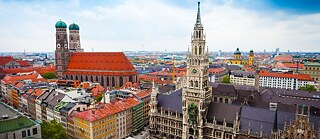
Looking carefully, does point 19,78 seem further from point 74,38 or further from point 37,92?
point 37,92

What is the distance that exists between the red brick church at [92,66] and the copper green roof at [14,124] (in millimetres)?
75663

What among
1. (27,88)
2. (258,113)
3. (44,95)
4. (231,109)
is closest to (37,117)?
(44,95)

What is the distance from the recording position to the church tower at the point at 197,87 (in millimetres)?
60094

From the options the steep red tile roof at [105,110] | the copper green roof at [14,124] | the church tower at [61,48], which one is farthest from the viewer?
the church tower at [61,48]

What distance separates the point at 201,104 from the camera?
59.9m

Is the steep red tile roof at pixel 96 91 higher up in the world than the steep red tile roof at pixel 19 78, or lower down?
lower down

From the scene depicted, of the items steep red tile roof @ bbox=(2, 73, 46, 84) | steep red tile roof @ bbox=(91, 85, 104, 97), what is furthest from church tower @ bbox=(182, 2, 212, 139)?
steep red tile roof @ bbox=(2, 73, 46, 84)

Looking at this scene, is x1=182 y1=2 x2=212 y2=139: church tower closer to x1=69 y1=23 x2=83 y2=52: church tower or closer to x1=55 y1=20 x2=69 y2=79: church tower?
x1=55 y1=20 x2=69 y2=79: church tower

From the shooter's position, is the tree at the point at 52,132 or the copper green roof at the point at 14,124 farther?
the tree at the point at 52,132

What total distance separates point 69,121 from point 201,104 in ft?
136

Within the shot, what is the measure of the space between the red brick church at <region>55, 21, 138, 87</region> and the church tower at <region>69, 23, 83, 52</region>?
15.0 metres

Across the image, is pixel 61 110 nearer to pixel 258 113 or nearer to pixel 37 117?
pixel 37 117

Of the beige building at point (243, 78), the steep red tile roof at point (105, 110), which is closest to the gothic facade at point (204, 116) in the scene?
the steep red tile roof at point (105, 110)

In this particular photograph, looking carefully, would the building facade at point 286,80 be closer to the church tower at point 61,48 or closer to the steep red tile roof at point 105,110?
the steep red tile roof at point 105,110
